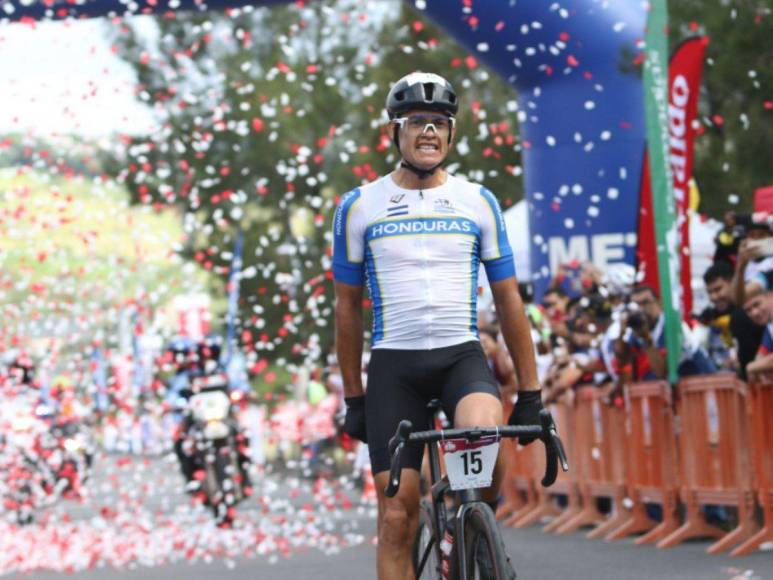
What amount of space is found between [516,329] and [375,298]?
1.77 ft

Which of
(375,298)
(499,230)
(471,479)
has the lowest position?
(471,479)

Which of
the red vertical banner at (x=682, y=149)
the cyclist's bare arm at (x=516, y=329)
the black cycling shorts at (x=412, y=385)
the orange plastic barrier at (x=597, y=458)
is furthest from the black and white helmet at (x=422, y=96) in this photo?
the orange plastic barrier at (x=597, y=458)

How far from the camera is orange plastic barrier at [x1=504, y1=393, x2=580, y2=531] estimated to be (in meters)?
15.0

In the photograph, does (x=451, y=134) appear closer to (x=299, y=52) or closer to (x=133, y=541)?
(x=133, y=541)

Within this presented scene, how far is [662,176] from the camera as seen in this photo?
43.4ft

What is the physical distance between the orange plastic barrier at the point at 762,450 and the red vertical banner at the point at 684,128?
6.29 ft

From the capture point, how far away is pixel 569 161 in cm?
1692

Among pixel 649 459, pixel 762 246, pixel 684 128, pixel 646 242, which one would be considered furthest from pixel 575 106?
pixel 762 246

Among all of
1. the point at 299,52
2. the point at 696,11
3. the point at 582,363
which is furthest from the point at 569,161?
the point at 299,52

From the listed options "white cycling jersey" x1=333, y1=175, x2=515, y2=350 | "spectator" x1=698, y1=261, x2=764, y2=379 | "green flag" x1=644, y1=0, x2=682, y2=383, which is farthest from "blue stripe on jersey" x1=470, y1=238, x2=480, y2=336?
"green flag" x1=644, y1=0, x2=682, y2=383

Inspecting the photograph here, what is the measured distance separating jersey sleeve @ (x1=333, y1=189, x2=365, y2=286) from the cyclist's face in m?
0.27

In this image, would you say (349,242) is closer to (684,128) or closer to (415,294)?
(415,294)

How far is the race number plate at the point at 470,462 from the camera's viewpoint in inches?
256

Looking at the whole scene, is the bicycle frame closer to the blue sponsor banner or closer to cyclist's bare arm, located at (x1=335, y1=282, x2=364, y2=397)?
cyclist's bare arm, located at (x1=335, y1=282, x2=364, y2=397)
